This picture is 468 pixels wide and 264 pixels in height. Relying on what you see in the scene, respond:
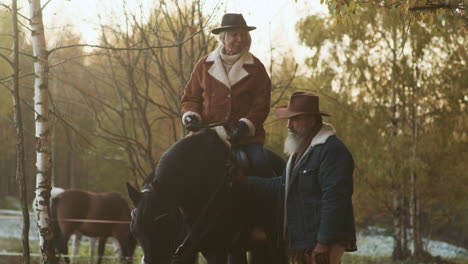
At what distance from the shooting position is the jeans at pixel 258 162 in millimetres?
6125

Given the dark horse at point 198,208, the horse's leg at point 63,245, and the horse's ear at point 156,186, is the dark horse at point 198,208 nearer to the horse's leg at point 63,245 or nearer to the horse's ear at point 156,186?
the horse's ear at point 156,186

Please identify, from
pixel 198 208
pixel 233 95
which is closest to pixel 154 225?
pixel 198 208

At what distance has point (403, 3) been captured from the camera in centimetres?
729

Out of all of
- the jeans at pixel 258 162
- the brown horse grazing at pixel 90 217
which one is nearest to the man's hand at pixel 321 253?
the jeans at pixel 258 162

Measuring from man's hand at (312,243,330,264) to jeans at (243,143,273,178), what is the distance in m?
1.38

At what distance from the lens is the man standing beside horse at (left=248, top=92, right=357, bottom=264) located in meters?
4.84

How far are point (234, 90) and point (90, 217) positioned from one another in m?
10.6

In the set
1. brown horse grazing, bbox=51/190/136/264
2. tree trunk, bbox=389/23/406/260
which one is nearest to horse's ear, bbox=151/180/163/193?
brown horse grazing, bbox=51/190/136/264

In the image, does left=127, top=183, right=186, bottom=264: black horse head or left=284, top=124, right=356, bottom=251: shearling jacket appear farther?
left=127, top=183, right=186, bottom=264: black horse head

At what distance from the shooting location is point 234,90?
6320mm

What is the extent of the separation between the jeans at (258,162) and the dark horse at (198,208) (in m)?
0.23

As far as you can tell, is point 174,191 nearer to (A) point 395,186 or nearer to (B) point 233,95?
(B) point 233,95

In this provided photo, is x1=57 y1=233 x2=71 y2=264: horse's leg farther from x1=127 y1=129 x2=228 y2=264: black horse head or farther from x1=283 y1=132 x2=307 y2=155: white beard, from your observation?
x1=283 y1=132 x2=307 y2=155: white beard

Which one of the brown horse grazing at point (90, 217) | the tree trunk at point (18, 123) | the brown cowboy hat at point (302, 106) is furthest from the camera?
the brown horse grazing at point (90, 217)
